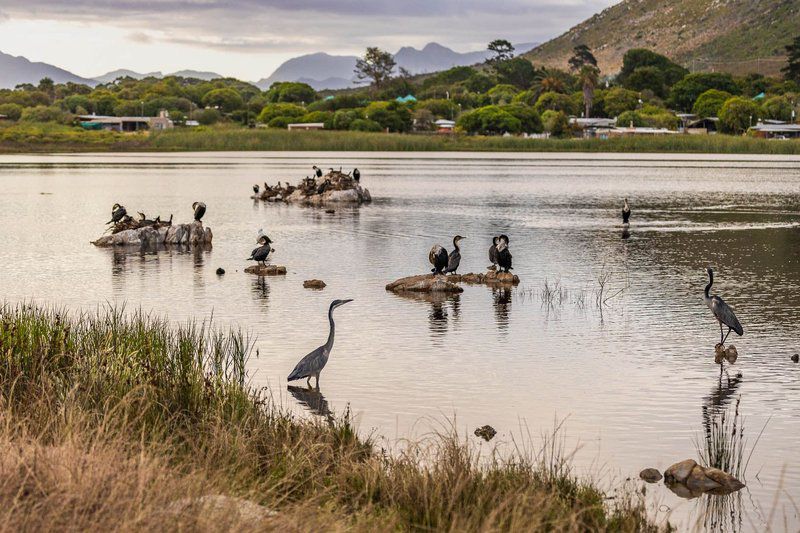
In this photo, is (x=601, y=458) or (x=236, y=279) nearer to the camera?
(x=601, y=458)

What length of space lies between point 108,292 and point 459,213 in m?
30.8

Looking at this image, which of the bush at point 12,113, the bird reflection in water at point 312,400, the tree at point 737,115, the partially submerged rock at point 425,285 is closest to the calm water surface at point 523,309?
the bird reflection in water at point 312,400

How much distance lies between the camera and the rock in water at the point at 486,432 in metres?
14.9

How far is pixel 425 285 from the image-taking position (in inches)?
1145

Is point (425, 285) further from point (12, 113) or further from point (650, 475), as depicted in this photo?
point (12, 113)

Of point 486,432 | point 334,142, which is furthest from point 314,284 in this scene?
point 334,142

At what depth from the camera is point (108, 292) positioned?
2883 centimetres

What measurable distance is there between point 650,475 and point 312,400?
570 cm

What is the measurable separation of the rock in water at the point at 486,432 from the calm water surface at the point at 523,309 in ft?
0.50

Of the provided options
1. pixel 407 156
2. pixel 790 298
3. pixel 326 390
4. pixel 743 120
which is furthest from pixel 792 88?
pixel 326 390

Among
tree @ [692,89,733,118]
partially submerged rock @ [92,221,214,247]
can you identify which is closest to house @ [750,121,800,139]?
tree @ [692,89,733,118]

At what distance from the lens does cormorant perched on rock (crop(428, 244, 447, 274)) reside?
95.3 ft

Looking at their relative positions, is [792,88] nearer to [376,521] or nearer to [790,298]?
[790,298]

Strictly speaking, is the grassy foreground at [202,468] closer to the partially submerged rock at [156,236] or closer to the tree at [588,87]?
the partially submerged rock at [156,236]
